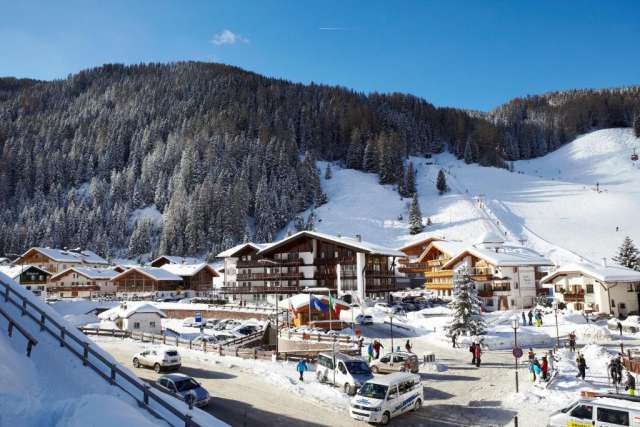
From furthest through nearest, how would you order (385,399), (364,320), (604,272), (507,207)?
(507,207)
(604,272)
(364,320)
(385,399)

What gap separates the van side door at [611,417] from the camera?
15.5 meters

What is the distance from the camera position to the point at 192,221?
128 m

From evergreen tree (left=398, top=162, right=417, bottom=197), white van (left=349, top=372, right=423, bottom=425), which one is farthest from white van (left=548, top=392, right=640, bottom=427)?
evergreen tree (left=398, top=162, right=417, bottom=197)

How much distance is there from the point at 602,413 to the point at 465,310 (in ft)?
77.2

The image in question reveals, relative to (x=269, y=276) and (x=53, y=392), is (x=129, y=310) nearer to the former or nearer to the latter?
(x=269, y=276)

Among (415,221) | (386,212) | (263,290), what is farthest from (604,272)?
(386,212)

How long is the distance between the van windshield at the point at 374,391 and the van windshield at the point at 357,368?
3808mm

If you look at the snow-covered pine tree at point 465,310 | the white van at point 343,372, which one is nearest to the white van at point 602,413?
the white van at point 343,372

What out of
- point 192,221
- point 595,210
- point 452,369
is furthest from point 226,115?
point 452,369

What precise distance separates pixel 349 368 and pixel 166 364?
1107 centimetres

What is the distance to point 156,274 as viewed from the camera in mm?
90062

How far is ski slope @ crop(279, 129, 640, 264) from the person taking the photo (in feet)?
317

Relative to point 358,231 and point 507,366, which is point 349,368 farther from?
point 358,231

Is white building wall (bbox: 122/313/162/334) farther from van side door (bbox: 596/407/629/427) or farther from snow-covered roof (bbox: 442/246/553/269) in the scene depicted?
van side door (bbox: 596/407/629/427)
